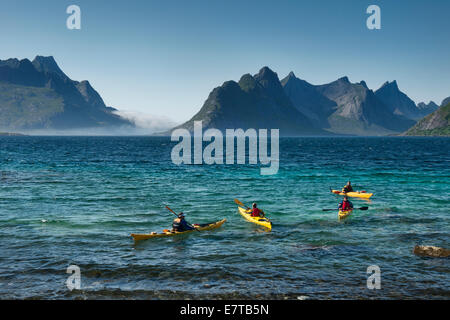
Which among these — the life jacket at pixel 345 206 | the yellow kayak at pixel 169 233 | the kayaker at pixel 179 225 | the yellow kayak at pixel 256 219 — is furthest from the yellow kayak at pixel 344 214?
the kayaker at pixel 179 225

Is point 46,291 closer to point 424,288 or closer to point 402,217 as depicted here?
point 424,288

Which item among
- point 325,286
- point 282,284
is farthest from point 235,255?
point 325,286

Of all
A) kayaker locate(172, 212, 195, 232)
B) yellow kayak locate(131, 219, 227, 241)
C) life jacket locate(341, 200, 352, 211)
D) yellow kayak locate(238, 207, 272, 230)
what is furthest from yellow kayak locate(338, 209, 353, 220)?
kayaker locate(172, 212, 195, 232)

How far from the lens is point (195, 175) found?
184ft

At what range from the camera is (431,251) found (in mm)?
18922

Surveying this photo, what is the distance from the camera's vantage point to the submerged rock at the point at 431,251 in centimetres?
1869

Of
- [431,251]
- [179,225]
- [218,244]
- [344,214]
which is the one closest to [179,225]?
[179,225]

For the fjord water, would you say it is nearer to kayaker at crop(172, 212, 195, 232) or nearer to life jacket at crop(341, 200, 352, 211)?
kayaker at crop(172, 212, 195, 232)

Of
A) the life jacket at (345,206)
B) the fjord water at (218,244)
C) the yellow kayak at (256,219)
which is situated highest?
the life jacket at (345,206)

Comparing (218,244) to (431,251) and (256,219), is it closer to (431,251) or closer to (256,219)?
(256,219)

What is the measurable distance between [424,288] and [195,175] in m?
43.2

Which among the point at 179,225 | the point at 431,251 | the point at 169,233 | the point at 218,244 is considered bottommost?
the point at 218,244

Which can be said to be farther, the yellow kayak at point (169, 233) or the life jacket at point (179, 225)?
the life jacket at point (179, 225)

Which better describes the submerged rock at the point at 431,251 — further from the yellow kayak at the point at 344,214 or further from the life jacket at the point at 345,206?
the life jacket at the point at 345,206
